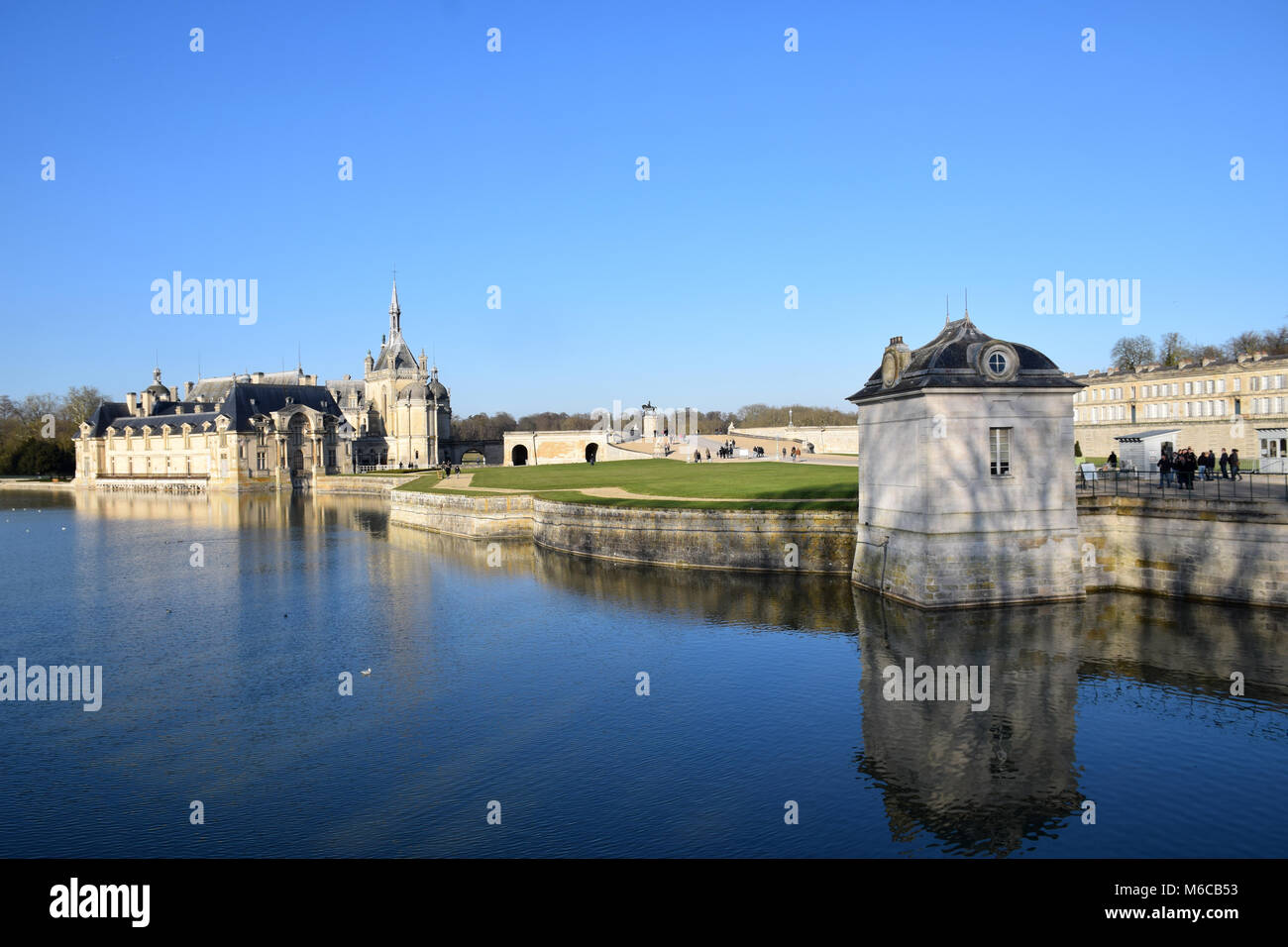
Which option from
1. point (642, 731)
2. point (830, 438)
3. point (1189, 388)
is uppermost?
point (1189, 388)

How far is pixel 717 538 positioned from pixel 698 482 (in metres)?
10.4

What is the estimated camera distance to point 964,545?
821 inches

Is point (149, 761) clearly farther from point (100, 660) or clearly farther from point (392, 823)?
point (100, 660)

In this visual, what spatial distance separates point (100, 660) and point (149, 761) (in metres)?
7.23

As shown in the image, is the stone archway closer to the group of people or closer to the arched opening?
the arched opening

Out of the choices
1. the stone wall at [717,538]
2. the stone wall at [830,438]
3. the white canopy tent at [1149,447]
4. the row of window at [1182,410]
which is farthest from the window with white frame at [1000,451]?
the stone wall at [830,438]

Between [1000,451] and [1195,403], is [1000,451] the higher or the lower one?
the lower one

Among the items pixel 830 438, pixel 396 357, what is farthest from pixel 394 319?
pixel 830 438

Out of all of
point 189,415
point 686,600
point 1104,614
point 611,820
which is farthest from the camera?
point 189,415

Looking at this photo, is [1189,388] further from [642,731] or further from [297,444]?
[297,444]

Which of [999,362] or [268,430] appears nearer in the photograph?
[999,362]

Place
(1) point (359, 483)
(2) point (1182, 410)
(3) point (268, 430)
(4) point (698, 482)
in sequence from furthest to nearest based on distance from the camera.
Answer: (3) point (268, 430) < (1) point (359, 483) < (2) point (1182, 410) < (4) point (698, 482)

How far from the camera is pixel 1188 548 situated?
21438 millimetres
